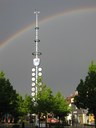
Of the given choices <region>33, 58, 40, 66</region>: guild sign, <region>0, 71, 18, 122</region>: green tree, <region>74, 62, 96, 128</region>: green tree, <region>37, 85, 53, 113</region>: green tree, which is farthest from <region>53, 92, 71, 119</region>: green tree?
<region>74, 62, 96, 128</region>: green tree

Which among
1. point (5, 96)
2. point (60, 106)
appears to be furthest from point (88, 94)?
point (60, 106)

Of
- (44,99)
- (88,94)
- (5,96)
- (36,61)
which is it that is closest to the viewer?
(88,94)

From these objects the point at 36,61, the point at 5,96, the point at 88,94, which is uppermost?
the point at 36,61

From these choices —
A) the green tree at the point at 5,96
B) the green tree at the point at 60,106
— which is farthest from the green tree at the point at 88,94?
the green tree at the point at 60,106

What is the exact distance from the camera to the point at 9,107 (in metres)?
62.2

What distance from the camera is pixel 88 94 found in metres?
52.0

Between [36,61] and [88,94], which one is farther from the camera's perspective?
[36,61]

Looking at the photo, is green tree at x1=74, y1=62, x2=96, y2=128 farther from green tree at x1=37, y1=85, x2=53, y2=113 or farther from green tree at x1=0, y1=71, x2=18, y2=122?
green tree at x1=37, y1=85, x2=53, y2=113

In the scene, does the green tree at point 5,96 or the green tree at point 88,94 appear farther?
the green tree at point 5,96

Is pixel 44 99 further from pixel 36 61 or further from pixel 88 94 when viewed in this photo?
pixel 36 61

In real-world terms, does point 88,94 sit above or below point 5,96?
below

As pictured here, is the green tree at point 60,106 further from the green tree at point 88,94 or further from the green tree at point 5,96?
the green tree at point 88,94

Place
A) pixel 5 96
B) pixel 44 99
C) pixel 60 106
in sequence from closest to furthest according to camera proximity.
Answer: pixel 5 96 → pixel 44 99 → pixel 60 106

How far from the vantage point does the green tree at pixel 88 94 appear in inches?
2016
